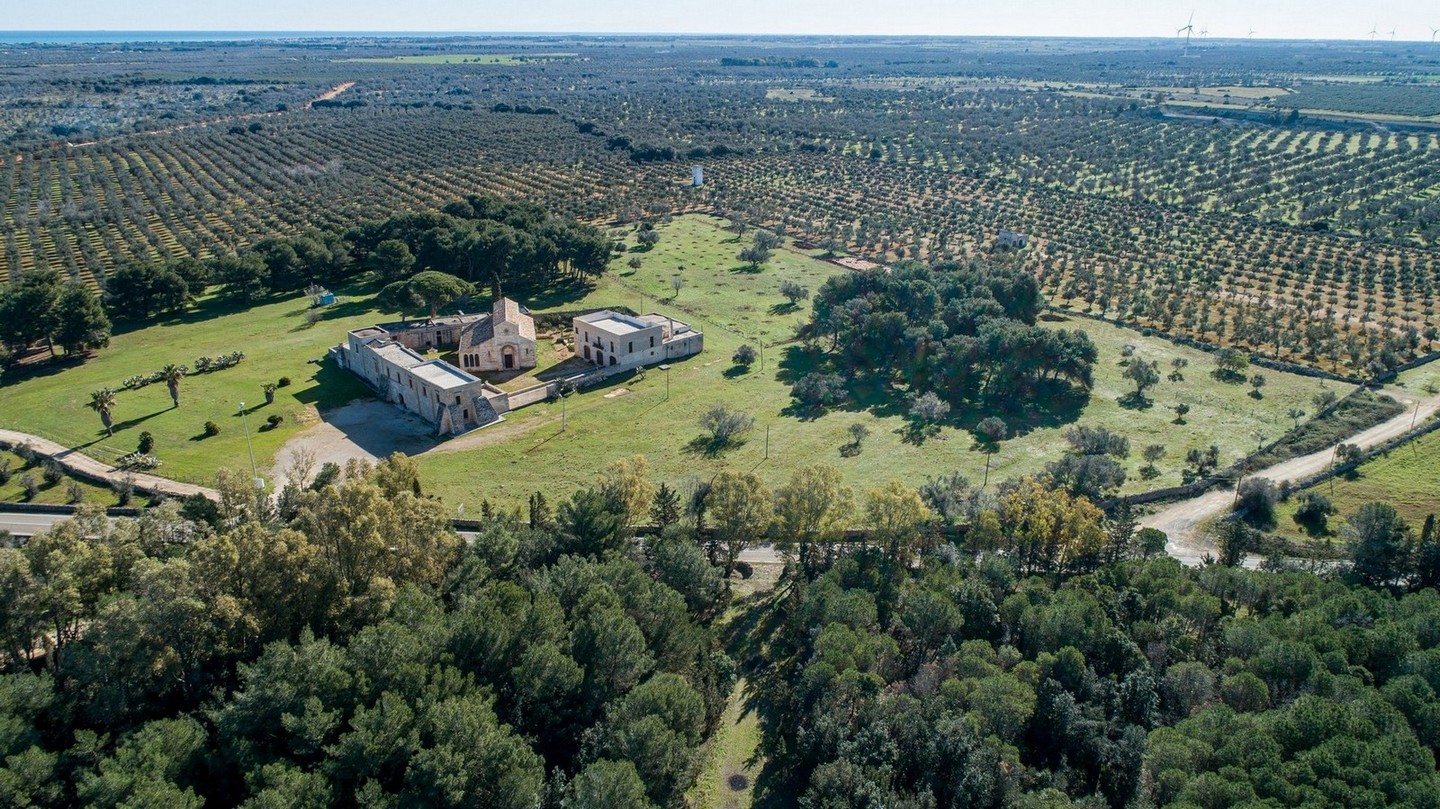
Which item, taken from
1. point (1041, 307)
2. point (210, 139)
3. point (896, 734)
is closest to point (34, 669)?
point (896, 734)

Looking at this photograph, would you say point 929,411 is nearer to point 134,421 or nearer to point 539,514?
point 539,514

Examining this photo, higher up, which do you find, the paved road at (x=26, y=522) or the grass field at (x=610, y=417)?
the grass field at (x=610, y=417)

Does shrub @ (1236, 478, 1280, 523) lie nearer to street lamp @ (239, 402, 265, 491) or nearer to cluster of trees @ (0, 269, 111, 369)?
street lamp @ (239, 402, 265, 491)

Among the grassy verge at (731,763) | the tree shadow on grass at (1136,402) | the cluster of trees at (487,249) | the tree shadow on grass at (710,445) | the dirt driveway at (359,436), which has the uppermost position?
the cluster of trees at (487,249)

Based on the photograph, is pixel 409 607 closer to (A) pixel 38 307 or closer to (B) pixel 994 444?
(B) pixel 994 444

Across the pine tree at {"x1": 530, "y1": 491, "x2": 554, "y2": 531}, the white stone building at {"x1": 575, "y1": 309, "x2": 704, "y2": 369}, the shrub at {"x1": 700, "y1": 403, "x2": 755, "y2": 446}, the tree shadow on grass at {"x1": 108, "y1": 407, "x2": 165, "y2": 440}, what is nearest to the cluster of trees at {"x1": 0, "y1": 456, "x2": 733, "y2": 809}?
the pine tree at {"x1": 530, "y1": 491, "x2": 554, "y2": 531}

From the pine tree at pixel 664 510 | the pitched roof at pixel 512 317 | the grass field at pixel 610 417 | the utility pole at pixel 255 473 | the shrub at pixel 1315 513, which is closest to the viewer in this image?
the utility pole at pixel 255 473

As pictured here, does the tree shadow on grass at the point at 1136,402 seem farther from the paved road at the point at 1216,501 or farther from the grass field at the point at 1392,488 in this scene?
the grass field at the point at 1392,488

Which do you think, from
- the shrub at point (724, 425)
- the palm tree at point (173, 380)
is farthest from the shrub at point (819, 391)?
the palm tree at point (173, 380)
